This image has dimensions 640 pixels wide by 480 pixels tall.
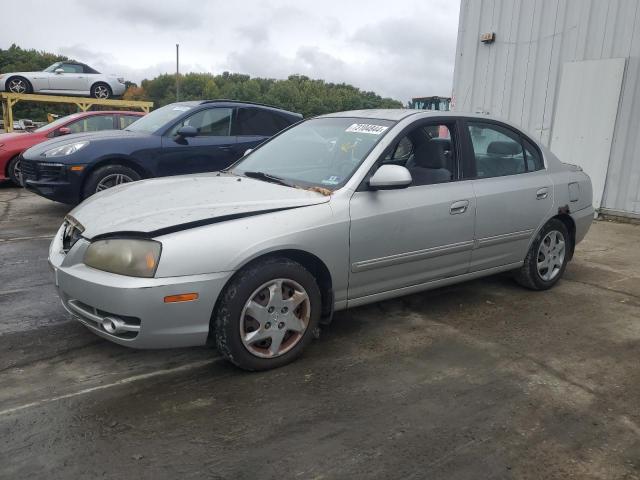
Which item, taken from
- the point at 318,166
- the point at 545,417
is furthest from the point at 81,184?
the point at 545,417

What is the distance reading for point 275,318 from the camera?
3.21m

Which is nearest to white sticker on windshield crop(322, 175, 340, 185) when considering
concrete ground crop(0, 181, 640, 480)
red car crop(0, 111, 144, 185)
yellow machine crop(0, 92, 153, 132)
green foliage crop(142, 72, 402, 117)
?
concrete ground crop(0, 181, 640, 480)

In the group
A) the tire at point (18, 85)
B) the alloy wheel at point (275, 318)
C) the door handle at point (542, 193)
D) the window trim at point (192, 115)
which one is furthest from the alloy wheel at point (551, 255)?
the tire at point (18, 85)

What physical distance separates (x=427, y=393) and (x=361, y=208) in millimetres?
1193

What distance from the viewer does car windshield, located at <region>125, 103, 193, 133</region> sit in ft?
25.0

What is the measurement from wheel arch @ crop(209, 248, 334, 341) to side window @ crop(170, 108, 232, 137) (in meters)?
4.75

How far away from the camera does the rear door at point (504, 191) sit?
4258 millimetres

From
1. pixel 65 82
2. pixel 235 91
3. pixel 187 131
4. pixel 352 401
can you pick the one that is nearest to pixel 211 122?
pixel 187 131

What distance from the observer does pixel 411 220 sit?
375 cm

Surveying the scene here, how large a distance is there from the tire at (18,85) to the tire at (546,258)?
17524 millimetres

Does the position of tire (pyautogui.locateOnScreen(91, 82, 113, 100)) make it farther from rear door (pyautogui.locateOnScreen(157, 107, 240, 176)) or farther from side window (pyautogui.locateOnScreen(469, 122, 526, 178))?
side window (pyautogui.locateOnScreen(469, 122, 526, 178))

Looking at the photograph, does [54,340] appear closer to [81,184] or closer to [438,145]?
→ [438,145]

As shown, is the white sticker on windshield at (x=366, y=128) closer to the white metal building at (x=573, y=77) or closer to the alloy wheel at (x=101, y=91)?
the white metal building at (x=573, y=77)

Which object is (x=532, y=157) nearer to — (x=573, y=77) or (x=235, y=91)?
(x=573, y=77)
